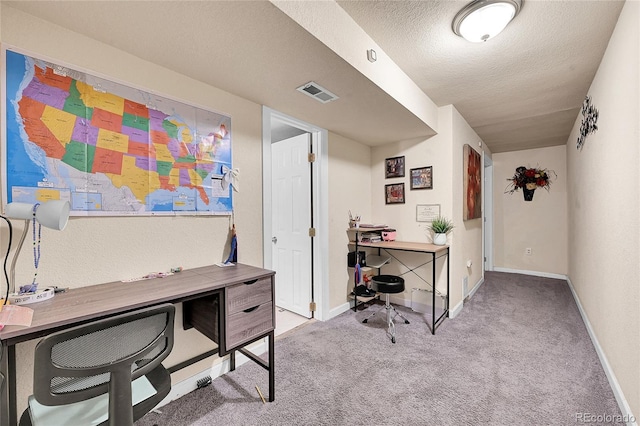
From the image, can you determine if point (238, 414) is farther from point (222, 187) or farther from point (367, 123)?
point (367, 123)

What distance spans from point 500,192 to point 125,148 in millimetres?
5988

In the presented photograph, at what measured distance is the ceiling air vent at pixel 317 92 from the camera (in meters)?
1.96

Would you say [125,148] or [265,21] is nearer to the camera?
[265,21]

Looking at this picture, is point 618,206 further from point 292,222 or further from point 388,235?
point 292,222

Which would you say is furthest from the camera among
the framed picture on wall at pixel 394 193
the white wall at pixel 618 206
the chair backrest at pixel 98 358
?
the framed picture on wall at pixel 394 193

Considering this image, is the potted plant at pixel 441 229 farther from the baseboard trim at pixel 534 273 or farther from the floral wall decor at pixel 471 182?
the baseboard trim at pixel 534 273

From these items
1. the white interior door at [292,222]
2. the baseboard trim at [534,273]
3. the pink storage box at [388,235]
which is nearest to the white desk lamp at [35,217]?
the white interior door at [292,222]

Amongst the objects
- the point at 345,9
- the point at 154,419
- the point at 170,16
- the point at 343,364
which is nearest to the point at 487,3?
the point at 345,9

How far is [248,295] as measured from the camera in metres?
1.66

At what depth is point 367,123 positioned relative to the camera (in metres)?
2.76

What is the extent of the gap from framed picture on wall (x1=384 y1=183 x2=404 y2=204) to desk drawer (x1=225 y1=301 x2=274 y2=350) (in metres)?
2.26

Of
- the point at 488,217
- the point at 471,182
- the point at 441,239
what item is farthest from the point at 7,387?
the point at 488,217

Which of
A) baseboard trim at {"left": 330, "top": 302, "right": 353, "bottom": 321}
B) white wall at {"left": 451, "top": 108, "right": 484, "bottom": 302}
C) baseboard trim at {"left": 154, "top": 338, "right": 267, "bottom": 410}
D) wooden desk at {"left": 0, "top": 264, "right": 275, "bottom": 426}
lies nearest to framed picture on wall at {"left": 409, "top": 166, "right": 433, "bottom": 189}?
white wall at {"left": 451, "top": 108, "right": 484, "bottom": 302}

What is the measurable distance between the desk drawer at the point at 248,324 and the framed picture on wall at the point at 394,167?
2.40 meters
